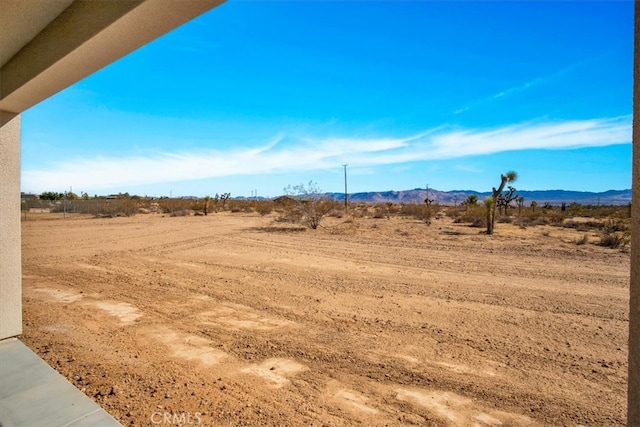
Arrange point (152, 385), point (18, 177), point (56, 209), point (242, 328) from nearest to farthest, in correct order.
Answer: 1. point (152, 385)
2. point (18, 177)
3. point (242, 328)
4. point (56, 209)

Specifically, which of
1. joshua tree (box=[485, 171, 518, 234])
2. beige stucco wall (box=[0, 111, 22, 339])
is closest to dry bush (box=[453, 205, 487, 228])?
joshua tree (box=[485, 171, 518, 234])

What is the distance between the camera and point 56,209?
32469mm

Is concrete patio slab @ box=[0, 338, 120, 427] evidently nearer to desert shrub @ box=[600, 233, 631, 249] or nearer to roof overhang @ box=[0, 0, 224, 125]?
roof overhang @ box=[0, 0, 224, 125]

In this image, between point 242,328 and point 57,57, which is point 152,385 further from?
point 57,57

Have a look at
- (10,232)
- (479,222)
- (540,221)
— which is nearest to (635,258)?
(10,232)

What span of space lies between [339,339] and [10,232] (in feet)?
15.3

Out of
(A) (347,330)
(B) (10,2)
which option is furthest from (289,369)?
(B) (10,2)

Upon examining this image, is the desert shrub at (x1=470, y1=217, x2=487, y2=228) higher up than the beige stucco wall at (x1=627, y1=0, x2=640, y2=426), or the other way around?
the beige stucco wall at (x1=627, y1=0, x2=640, y2=426)

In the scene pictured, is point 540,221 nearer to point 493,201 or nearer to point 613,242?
point 493,201

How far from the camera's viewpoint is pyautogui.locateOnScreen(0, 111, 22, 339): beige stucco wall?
16.1 feet

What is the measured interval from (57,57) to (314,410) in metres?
3.69

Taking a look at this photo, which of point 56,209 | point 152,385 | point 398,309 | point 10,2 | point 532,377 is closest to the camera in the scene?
point 10,2

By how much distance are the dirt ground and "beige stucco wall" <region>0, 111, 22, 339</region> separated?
0.34m

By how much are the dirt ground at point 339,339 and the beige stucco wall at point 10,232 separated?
34 cm
